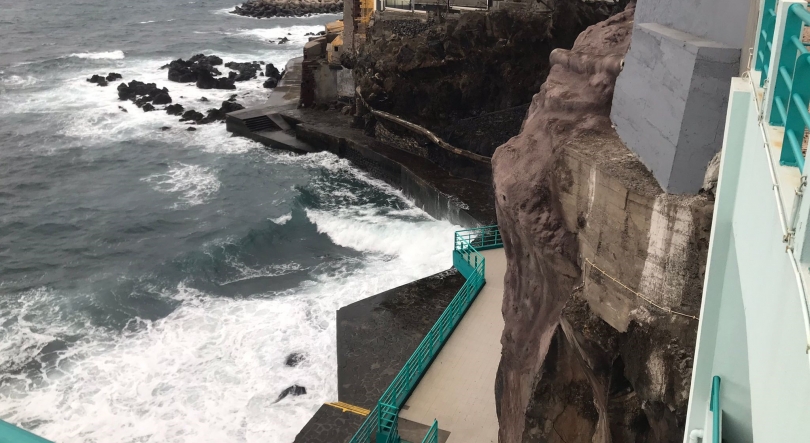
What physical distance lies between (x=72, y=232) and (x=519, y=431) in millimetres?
19409

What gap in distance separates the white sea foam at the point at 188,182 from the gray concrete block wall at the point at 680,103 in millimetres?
20998

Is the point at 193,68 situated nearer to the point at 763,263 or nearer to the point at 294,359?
the point at 294,359

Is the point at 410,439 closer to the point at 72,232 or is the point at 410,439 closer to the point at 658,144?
the point at 658,144

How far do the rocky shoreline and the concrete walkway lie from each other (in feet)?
219

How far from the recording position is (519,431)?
7988mm

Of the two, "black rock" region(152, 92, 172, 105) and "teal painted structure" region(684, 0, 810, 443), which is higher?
"teal painted structure" region(684, 0, 810, 443)

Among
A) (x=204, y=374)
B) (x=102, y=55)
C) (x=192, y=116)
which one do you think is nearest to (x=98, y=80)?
(x=102, y=55)

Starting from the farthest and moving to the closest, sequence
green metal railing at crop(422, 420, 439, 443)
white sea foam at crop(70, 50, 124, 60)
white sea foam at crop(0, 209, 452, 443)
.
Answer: white sea foam at crop(70, 50, 124, 60) → white sea foam at crop(0, 209, 452, 443) → green metal railing at crop(422, 420, 439, 443)

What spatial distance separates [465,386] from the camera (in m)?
11.6

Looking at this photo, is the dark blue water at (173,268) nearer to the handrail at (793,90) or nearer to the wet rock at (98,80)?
the wet rock at (98,80)

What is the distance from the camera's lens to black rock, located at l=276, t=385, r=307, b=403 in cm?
1353

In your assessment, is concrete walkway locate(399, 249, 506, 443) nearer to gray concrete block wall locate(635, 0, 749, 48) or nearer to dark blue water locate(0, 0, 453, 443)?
dark blue water locate(0, 0, 453, 443)

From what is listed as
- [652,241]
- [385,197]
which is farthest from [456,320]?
[385,197]

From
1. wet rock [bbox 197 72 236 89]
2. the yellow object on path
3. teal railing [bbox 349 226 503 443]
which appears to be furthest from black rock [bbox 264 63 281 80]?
the yellow object on path
